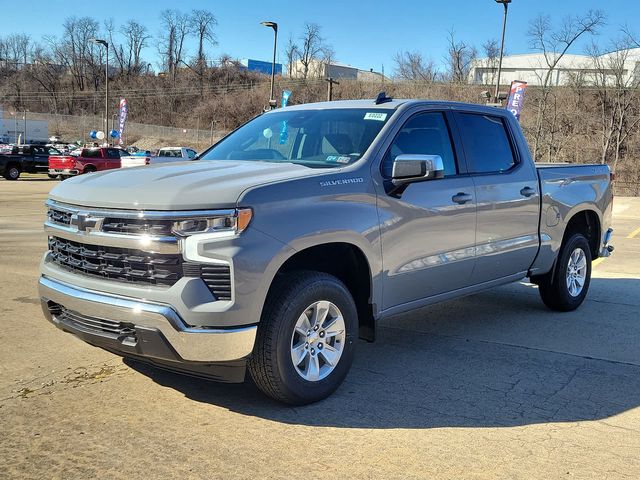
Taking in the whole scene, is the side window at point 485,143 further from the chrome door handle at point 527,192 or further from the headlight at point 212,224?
the headlight at point 212,224

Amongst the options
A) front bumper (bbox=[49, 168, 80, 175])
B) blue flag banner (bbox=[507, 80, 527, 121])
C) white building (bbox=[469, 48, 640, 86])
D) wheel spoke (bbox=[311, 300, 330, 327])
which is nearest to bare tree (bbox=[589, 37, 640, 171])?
white building (bbox=[469, 48, 640, 86])

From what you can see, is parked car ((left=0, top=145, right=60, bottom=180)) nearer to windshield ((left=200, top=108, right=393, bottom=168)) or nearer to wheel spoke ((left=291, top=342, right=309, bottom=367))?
windshield ((left=200, top=108, right=393, bottom=168))

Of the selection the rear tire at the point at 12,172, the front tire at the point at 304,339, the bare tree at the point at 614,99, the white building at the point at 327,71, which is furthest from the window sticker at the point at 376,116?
the white building at the point at 327,71

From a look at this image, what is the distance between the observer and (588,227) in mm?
7234

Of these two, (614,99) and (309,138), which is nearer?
(309,138)

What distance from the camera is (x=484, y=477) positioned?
10.4ft

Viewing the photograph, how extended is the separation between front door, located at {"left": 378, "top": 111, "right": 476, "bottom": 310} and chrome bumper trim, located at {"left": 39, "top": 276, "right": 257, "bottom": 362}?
1.29 metres

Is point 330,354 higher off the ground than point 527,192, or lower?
lower

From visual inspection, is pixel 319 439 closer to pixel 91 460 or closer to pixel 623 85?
pixel 91 460

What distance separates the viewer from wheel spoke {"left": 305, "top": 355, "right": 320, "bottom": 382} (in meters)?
4.00

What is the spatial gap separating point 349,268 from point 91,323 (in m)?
1.75

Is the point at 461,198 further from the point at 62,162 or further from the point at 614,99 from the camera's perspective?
the point at 614,99

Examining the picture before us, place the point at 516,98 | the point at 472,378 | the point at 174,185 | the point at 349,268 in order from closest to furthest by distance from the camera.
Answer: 1. the point at 174,185
2. the point at 349,268
3. the point at 472,378
4. the point at 516,98

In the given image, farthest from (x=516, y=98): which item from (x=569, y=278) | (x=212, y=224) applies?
(x=212, y=224)
